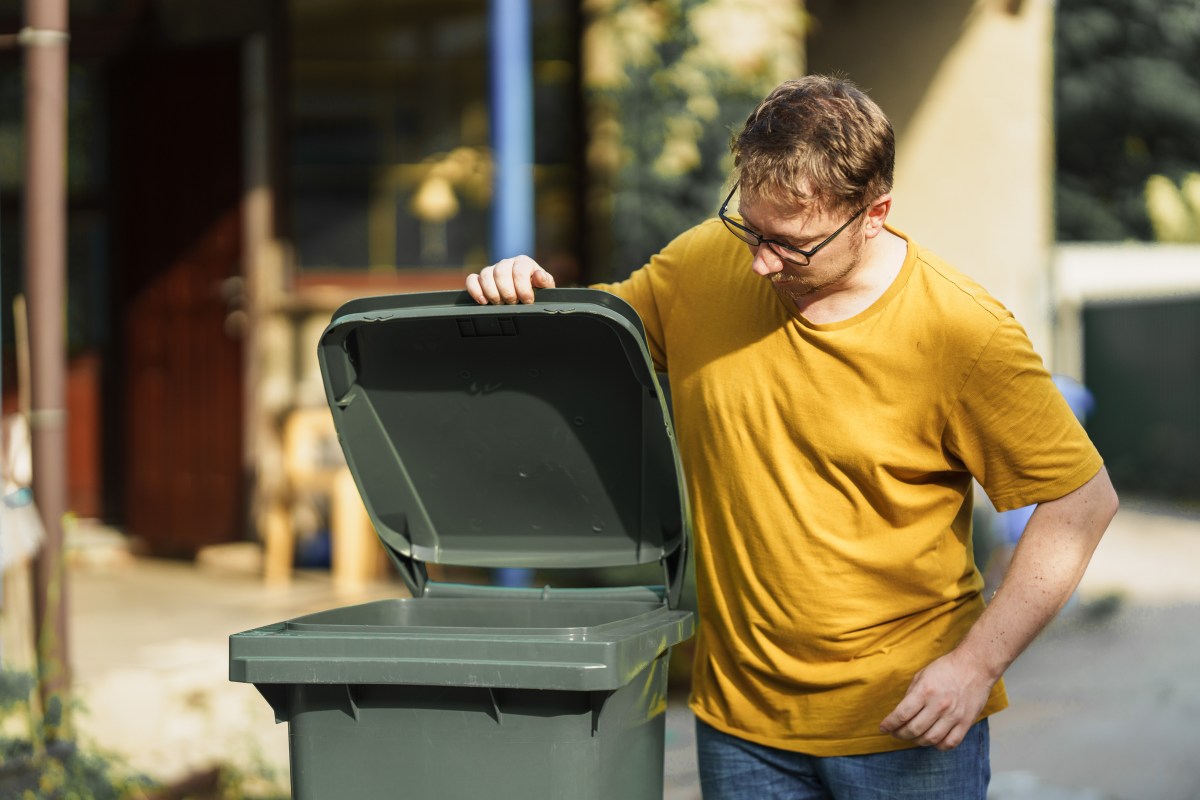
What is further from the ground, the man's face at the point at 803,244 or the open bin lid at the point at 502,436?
the man's face at the point at 803,244

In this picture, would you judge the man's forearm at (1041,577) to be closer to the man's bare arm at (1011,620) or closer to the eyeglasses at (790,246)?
the man's bare arm at (1011,620)

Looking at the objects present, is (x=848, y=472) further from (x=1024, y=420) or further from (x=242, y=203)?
(x=242, y=203)

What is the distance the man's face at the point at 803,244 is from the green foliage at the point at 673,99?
365 centimetres

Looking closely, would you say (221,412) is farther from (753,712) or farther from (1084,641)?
(753,712)

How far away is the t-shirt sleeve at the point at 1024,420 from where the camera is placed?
84.0 inches

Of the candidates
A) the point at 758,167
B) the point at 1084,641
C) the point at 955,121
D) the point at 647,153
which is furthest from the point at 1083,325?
the point at 758,167

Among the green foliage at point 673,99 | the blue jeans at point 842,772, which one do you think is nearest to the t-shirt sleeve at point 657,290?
the blue jeans at point 842,772

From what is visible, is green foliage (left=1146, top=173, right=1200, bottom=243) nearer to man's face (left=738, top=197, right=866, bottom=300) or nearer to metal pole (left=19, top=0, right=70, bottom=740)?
metal pole (left=19, top=0, right=70, bottom=740)

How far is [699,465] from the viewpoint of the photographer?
7.82 feet

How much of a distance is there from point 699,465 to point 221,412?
205 inches

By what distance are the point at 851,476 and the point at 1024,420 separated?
0.89ft

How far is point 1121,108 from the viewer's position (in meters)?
21.8

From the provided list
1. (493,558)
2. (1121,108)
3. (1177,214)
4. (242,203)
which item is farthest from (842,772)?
(1121,108)

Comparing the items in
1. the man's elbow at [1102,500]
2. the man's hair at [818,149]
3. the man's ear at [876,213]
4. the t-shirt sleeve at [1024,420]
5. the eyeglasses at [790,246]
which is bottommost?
the man's elbow at [1102,500]
